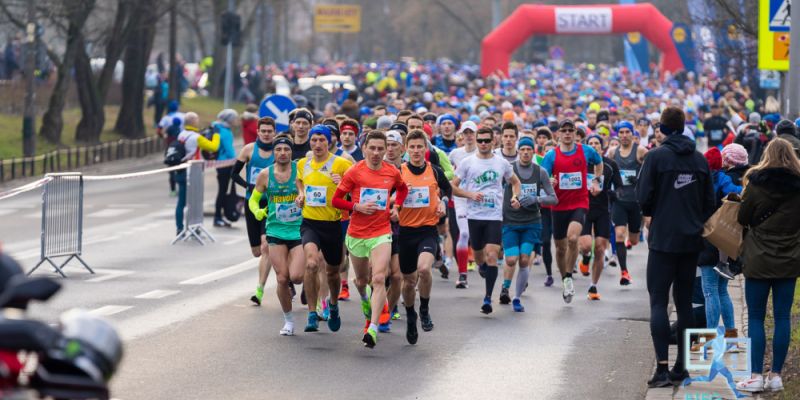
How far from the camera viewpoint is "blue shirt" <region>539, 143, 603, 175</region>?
1623cm

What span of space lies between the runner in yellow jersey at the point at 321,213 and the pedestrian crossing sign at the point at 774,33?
6456 millimetres

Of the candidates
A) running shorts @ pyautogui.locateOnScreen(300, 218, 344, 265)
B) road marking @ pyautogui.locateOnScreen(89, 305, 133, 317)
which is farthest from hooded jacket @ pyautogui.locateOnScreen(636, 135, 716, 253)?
road marking @ pyautogui.locateOnScreen(89, 305, 133, 317)

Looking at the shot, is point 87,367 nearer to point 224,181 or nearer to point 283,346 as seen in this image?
point 283,346

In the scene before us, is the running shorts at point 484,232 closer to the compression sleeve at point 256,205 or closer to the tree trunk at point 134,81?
the compression sleeve at point 256,205

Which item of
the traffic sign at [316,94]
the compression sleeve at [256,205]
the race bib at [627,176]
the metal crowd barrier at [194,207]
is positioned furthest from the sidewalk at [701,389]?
the traffic sign at [316,94]

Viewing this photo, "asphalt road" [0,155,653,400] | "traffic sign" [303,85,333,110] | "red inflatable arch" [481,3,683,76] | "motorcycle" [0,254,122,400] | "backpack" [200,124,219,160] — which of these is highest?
"red inflatable arch" [481,3,683,76]

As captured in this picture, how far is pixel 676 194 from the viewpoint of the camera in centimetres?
1066

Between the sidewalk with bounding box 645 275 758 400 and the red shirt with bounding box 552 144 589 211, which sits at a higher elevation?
the red shirt with bounding box 552 144 589 211

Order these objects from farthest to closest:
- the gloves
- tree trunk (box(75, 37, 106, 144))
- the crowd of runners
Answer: tree trunk (box(75, 37, 106, 144)) → the gloves → the crowd of runners

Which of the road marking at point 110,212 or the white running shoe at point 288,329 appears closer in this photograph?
the white running shoe at point 288,329

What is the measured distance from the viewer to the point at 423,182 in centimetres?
1335

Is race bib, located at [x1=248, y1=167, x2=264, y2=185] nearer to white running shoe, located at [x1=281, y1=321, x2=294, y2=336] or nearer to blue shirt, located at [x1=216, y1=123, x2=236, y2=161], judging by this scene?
white running shoe, located at [x1=281, y1=321, x2=294, y2=336]

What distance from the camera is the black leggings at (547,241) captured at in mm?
17562

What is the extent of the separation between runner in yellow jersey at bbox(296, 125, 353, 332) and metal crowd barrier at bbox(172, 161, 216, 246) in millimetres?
8571
